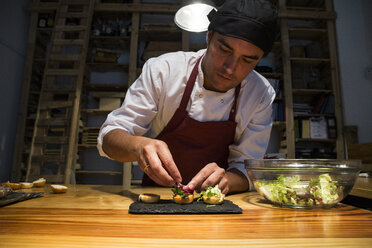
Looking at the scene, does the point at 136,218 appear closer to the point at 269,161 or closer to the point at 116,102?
the point at 269,161

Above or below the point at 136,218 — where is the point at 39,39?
above

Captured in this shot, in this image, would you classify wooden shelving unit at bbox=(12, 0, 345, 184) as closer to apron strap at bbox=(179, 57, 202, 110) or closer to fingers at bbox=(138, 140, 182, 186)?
apron strap at bbox=(179, 57, 202, 110)

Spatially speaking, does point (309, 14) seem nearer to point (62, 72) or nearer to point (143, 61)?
point (143, 61)

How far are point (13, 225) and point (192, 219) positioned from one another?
15.7 inches

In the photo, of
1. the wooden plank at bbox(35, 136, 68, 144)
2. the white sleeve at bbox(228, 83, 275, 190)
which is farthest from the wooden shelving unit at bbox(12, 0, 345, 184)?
the white sleeve at bbox(228, 83, 275, 190)

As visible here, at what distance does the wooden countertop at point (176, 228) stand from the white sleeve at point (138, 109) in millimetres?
542

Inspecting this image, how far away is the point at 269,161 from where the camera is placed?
0.82 m

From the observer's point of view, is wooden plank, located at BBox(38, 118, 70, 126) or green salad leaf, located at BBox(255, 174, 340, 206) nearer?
green salad leaf, located at BBox(255, 174, 340, 206)

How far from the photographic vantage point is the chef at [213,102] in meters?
1.13

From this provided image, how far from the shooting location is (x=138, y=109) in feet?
4.38

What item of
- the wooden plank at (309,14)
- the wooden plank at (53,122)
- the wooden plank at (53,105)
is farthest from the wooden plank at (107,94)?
the wooden plank at (309,14)

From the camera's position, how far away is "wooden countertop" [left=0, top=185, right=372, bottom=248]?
466mm

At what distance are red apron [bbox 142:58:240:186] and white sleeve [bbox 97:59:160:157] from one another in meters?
0.14

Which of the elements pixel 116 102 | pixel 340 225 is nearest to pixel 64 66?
pixel 116 102
